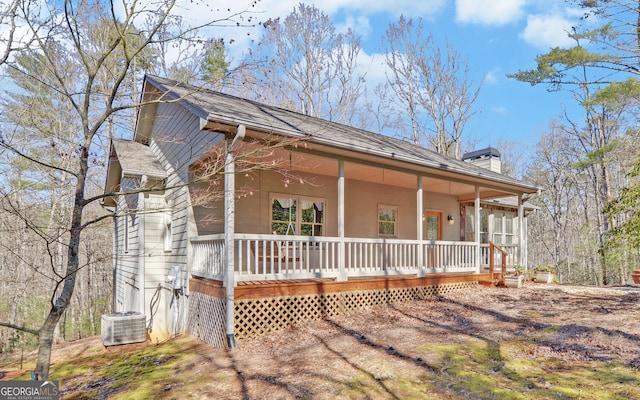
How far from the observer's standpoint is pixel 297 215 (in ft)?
34.2

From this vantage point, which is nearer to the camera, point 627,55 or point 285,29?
point 627,55

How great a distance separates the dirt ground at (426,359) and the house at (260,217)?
704 mm

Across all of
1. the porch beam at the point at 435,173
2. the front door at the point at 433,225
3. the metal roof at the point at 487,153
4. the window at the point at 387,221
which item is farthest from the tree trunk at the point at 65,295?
the metal roof at the point at 487,153

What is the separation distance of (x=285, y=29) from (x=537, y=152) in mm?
20028

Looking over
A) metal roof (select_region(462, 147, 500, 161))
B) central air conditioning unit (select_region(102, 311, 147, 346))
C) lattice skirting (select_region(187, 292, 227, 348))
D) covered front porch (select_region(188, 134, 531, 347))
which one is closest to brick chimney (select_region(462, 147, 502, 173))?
metal roof (select_region(462, 147, 500, 161))

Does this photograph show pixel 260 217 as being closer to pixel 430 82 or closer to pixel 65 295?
pixel 65 295

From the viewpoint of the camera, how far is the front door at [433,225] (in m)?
14.2

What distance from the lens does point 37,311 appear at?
19.5 m

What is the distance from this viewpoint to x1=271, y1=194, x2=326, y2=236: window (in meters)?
10.0

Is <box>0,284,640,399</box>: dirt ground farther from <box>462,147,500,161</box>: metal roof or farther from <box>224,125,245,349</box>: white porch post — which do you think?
<box>462,147,500,161</box>: metal roof

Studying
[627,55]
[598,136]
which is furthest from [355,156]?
[598,136]

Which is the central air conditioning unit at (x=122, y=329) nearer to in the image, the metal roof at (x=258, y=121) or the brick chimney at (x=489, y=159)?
the metal roof at (x=258, y=121)

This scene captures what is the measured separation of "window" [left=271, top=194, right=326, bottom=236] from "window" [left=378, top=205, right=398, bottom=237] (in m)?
2.47

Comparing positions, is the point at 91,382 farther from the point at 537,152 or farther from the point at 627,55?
the point at 537,152
